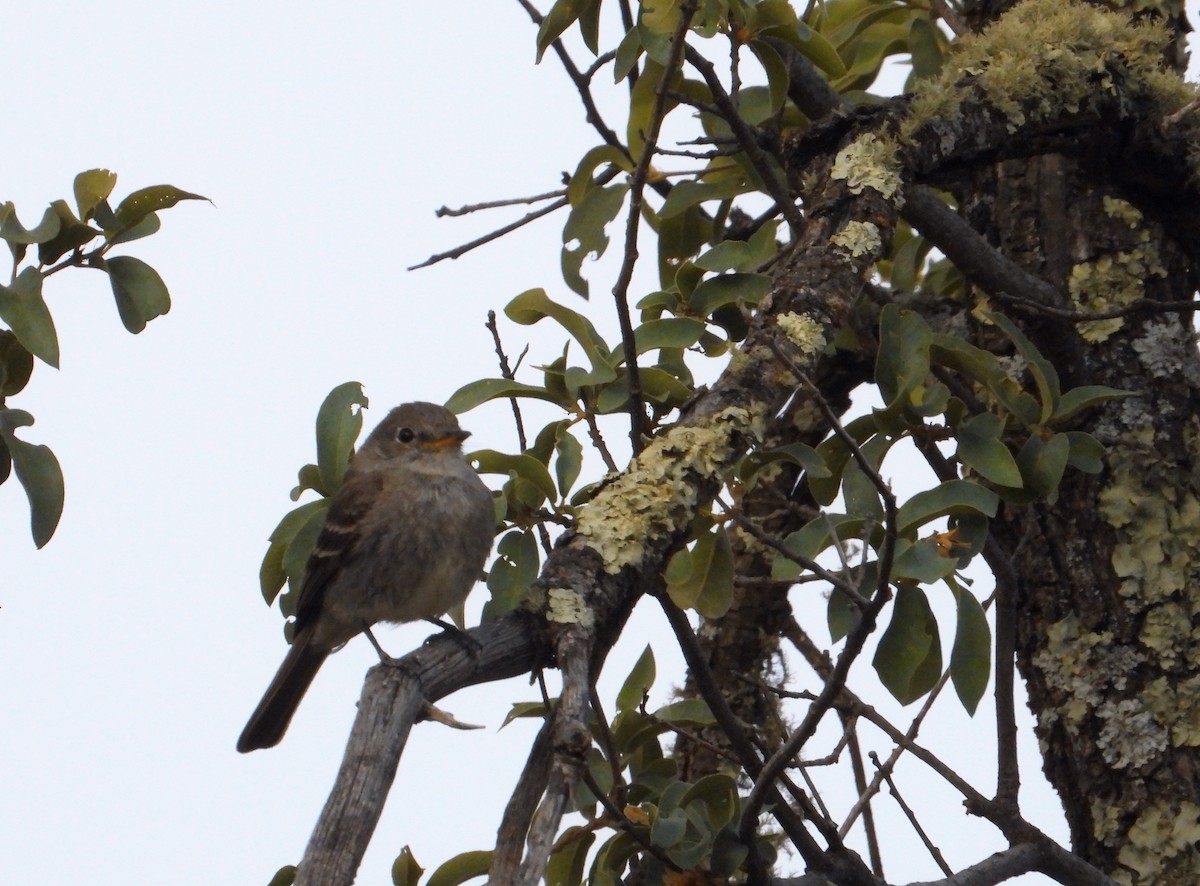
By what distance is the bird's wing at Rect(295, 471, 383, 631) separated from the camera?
451 centimetres

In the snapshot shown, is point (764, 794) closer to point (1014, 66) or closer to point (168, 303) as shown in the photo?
point (168, 303)

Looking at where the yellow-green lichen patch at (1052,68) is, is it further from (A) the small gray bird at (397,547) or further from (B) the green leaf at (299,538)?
(A) the small gray bird at (397,547)

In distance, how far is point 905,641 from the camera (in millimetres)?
2918

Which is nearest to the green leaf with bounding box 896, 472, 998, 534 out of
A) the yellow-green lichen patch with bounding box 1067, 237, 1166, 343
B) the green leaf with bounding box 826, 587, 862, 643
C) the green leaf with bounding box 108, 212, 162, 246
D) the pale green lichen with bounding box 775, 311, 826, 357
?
the green leaf with bounding box 826, 587, 862, 643

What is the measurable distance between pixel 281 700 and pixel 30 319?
284 centimetres

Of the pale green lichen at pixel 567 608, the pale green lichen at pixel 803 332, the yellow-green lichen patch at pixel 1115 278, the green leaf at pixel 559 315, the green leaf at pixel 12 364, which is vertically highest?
the yellow-green lichen patch at pixel 1115 278

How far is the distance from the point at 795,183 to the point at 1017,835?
68.4 inches

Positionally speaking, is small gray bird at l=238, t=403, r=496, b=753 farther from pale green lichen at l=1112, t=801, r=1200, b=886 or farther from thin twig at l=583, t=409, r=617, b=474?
pale green lichen at l=1112, t=801, r=1200, b=886

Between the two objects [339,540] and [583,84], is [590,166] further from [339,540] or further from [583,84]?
[339,540]

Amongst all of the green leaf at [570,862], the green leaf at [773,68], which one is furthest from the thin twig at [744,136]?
A: the green leaf at [570,862]

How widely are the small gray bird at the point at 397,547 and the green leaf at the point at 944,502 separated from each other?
5.72ft

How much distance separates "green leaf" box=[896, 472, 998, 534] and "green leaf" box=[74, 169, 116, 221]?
1.72 metres

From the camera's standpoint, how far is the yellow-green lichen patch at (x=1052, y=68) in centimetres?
370

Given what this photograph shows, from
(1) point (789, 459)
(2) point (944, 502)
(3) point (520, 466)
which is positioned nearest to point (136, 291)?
(3) point (520, 466)
